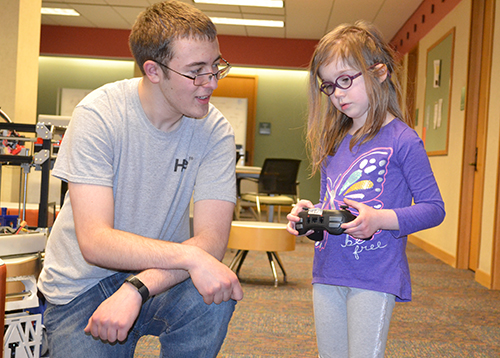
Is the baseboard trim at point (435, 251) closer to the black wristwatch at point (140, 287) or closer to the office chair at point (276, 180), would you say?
the office chair at point (276, 180)

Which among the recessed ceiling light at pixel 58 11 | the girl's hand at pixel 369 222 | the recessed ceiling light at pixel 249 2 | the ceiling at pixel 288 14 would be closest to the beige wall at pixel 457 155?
the ceiling at pixel 288 14

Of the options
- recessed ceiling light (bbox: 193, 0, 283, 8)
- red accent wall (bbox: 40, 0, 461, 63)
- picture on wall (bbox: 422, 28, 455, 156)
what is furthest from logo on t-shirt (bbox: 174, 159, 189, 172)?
red accent wall (bbox: 40, 0, 461, 63)

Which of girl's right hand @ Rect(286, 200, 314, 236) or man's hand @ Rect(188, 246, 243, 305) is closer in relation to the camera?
man's hand @ Rect(188, 246, 243, 305)

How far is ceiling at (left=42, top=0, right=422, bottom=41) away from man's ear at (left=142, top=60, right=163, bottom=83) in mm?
5958

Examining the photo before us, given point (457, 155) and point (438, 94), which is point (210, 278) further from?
point (438, 94)

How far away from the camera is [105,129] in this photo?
123 centimetres

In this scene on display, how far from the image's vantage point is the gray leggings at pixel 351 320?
1.21 metres

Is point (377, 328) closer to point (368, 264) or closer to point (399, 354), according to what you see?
point (368, 264)

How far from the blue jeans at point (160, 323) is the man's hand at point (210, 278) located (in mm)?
80

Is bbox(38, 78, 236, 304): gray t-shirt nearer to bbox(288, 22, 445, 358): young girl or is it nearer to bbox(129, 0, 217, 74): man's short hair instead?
bbox(129, 0, 217, 74): man's short hair

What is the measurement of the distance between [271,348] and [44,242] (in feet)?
3.79

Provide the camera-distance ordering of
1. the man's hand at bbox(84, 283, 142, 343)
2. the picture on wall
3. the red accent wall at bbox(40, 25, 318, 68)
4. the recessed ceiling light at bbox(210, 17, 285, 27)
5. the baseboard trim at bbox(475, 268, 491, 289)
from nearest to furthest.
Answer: the man's hand at bbox(84, 283, 142, 343) < the baseboard trim at bbox(475, 268, 491, 289) < the picture on wall < the recessed ceiling light at bbox(210, 17, 285, 27) < the red accent wall at bbox(40, 25, 318, 68)

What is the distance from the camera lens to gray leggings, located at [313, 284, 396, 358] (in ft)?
3.96

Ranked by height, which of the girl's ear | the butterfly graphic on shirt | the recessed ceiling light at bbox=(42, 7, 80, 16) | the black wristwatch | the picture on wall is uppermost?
the recessed ceiling light at bbox=(42, 7, 80, 16)
